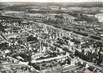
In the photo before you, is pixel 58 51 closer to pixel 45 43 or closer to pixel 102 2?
pixel 45 43

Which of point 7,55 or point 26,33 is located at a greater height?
point 26,33

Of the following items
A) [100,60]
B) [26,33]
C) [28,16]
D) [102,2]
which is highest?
[102,2]

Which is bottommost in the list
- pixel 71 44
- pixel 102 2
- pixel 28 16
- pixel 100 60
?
pixel 100 60

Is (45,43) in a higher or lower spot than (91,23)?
lower

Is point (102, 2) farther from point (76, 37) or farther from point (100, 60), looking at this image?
point (100, 60)

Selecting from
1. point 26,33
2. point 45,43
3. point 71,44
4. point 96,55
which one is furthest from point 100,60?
point 26,33

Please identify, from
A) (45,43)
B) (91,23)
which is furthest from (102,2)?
(45,43)
